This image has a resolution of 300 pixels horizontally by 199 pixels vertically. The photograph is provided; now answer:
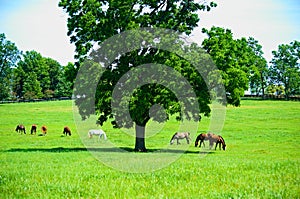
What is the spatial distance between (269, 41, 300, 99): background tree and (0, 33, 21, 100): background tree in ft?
265

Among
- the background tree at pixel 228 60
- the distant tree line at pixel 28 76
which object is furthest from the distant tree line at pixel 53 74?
the background tree at pixel 228 60

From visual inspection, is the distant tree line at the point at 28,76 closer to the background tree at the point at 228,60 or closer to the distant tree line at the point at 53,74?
the distant tree line at the point at 53,74

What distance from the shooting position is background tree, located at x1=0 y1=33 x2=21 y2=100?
108750mm

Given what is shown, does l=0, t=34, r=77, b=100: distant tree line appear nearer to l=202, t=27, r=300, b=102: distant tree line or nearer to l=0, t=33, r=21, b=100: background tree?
l=0, t=33, r=21, b=100: background tree

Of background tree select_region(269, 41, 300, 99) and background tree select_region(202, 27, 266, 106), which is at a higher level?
background tree select_region(269, 41, 300, 99)

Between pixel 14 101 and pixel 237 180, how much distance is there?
115 metres

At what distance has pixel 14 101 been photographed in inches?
4646

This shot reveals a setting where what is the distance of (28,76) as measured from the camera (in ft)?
408

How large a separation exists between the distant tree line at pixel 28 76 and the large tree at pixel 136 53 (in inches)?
3300

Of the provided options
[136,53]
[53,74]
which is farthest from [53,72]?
[136,53]

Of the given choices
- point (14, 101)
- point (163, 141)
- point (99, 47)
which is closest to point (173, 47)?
point (99, 47)

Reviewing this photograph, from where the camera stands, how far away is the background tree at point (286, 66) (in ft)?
380

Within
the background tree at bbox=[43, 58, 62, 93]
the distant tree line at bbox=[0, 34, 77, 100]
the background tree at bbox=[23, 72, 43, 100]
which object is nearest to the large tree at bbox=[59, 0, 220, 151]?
the distant tree line at bbox=[0, 34, 77, 100]

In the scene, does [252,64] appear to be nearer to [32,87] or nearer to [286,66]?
[286,66]
